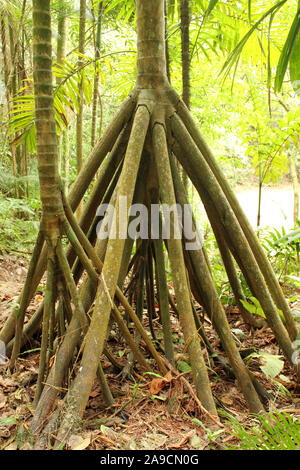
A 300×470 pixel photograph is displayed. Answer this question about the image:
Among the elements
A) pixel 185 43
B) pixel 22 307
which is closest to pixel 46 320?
pixel 22 307

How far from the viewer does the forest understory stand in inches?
67.7

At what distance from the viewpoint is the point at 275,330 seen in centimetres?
233

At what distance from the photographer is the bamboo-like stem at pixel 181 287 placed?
6.48 ft

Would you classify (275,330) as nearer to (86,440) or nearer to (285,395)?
(285,395)

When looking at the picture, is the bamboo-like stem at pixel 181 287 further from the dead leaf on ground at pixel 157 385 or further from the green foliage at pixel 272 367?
the green foliage at pixel 272 367

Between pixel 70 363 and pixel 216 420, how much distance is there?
31.5 inches

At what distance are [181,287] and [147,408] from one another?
66cm

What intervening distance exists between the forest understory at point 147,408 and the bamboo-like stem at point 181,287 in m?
0.08

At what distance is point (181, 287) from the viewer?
6.95 ft

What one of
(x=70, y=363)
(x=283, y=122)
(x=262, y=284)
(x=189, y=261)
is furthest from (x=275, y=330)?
(x=283, y=122)

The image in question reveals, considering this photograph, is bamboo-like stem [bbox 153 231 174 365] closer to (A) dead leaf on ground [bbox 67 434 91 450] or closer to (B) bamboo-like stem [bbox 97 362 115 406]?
(B) bamboo-like stem [bbox 97 362 115 406]

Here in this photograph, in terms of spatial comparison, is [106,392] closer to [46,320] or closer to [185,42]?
[46,320]

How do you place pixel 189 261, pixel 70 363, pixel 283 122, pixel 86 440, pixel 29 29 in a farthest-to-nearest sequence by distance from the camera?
pixel 29 29 < pixel 283 122 < pixel 189 261 < pixel 70 363 < pixel 86 440

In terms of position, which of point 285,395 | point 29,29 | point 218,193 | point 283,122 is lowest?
point 285,395
